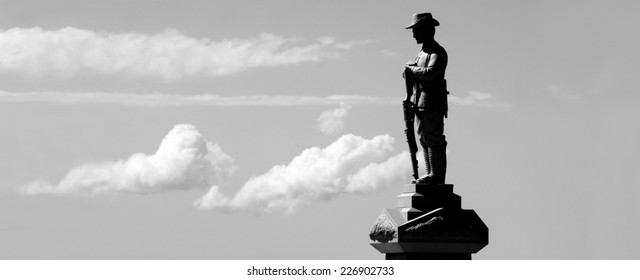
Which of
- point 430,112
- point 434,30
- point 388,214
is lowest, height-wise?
point 388,214

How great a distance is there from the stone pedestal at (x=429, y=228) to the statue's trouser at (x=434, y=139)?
12.2 inches

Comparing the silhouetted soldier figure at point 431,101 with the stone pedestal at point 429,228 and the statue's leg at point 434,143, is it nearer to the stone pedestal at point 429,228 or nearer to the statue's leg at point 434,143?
the statue's leg at point 434,143

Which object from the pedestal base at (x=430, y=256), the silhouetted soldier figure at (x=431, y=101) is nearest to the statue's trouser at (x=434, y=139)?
the silhouetted soldier figure at (x=431, y=101)

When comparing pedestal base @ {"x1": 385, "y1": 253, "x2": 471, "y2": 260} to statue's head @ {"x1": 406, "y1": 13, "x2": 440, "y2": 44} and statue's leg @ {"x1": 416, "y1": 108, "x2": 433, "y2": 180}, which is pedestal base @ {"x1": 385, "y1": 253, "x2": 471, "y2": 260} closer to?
statue's leg @ {"x1": 416, "y1": 108, "x2": 433, "y2": 180}

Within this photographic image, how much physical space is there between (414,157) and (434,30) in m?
2.37

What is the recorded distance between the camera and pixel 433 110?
69.3 feet

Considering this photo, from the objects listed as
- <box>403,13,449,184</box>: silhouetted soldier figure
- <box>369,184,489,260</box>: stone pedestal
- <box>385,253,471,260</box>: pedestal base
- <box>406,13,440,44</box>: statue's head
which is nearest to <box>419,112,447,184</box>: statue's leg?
<box>403,13,449,184</box>: silhouetted soldier figure

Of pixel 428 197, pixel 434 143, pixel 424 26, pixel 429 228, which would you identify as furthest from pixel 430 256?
pixel 424 26

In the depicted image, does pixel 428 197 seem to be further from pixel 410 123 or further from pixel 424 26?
pixel 424 26

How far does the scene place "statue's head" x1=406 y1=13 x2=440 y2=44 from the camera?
2136 cm

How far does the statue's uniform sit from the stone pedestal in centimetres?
43
